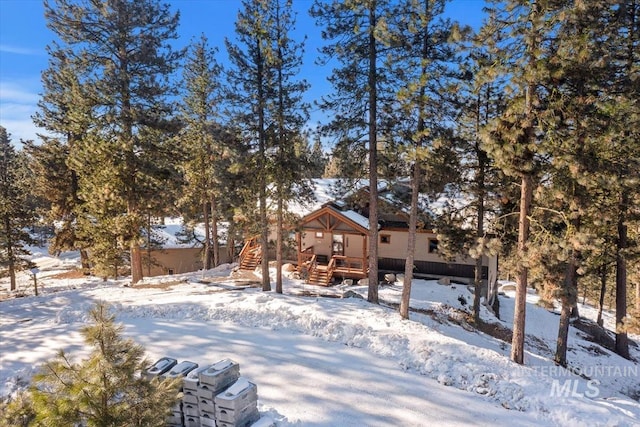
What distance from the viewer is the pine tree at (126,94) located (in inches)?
601

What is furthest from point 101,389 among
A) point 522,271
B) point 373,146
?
point 373,146

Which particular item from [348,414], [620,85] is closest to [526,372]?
[348,414]

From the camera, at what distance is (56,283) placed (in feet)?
77.9

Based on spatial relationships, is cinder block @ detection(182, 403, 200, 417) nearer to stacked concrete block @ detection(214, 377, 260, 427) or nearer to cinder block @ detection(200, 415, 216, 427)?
cinder block @ detection(200, 415, 216, 427)

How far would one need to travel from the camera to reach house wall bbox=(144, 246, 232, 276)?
3139 cm

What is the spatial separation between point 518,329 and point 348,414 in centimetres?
626

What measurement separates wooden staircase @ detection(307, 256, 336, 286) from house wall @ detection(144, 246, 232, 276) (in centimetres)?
1338

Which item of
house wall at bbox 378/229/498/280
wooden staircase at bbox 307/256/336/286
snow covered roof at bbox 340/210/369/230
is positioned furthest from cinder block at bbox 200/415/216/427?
house wall at bbox 378/229/498/280

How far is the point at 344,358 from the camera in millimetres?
9602

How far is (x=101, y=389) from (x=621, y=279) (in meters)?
18.3

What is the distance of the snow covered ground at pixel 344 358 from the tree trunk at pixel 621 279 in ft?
3.15

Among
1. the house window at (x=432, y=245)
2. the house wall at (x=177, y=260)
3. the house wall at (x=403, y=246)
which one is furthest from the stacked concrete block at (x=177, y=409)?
the house wall at (x=177, y=260)

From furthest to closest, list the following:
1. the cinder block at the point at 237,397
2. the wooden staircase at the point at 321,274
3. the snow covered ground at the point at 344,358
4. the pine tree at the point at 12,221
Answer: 1. the pine tree at the point at 12,221
2. the wooden staircase at the point at 321,274
3. the snow covered ground at the point at 344,358
4. the cinder block at the point at 237,397

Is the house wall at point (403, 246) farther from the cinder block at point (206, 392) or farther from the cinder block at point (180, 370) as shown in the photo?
the cinder block at point (206, 392)
